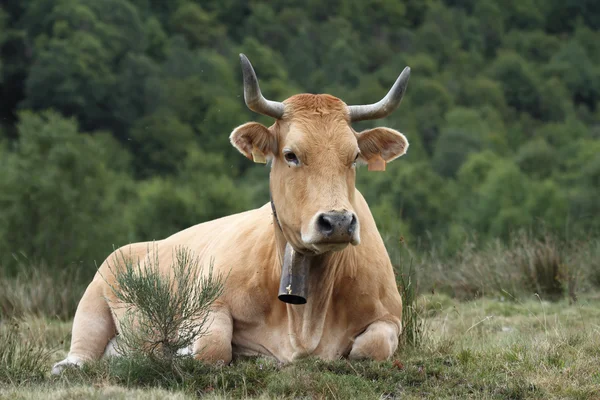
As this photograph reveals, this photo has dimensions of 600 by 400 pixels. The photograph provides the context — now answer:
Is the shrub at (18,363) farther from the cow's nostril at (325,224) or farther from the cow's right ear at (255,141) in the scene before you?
the cow's nostril at (325,224)

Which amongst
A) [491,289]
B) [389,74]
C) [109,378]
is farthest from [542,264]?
[389,74]

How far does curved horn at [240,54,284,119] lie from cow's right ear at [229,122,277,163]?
14 cm

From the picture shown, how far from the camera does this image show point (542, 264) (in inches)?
500

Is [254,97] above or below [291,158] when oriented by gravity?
above

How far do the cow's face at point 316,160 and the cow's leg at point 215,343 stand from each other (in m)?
0.94

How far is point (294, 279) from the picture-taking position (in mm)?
7836

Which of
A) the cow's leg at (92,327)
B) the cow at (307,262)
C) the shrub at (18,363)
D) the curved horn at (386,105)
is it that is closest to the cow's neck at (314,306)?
the cow at (307,262)

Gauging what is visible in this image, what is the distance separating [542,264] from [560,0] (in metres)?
143

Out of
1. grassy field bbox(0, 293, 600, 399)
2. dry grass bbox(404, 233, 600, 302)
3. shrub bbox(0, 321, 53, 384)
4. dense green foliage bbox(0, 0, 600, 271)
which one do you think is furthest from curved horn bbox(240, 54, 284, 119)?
dense green foliage bbox(0, 0, 600, 271)

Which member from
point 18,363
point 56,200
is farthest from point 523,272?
point 56,200

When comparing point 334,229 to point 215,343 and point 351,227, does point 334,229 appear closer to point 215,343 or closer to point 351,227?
point 351,227

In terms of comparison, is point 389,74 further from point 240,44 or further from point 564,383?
point 564,383

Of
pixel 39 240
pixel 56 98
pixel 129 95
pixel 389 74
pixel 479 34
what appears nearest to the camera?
pixel 39 240

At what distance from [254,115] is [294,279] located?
90.2 m
